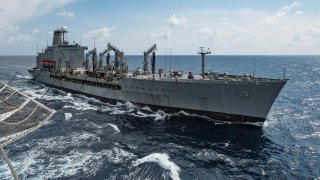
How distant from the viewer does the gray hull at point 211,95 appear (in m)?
33.3

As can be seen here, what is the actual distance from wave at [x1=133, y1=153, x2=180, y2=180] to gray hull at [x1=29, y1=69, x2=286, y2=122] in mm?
13086

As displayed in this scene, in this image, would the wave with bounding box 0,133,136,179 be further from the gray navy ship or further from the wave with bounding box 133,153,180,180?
the gray navy ship

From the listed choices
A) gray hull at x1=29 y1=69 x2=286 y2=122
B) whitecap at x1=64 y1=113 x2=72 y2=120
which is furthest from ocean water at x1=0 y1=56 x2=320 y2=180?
gray hull at x1=29 y1=69 x2=286 y2=122

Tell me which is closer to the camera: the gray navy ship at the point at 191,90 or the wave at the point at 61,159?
the wave at the point at 61,159

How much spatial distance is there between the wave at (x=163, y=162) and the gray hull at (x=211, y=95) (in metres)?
13.1

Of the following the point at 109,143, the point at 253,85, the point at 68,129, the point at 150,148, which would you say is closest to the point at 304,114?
the point at 253,85

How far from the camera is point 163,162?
921 inches

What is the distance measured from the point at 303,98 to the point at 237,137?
30479 millimetres

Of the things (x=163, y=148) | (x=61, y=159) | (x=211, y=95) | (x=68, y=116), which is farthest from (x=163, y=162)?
(x=68, y=116)

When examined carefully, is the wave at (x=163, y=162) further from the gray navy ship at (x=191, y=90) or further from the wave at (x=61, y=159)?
the gray navy ship at (x=191, y=90)

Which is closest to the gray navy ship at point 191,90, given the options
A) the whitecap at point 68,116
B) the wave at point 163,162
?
the whitecap at point 68,116

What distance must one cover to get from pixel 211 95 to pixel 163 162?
14683mm

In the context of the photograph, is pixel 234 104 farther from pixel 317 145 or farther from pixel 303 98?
pixel 303 98

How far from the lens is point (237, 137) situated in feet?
98.6
